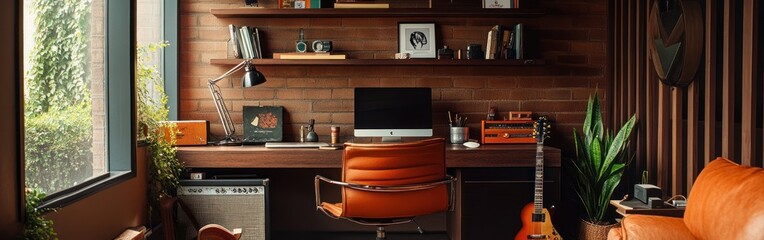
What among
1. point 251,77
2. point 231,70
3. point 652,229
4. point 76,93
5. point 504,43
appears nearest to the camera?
point 652,229

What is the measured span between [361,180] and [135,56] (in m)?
1.35

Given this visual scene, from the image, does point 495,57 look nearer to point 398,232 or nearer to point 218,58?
point 398,232

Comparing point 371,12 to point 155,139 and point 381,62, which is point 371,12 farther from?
point 155,139

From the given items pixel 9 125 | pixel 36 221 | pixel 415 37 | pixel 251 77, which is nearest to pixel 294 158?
pixel 251 77

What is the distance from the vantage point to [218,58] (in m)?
5.25

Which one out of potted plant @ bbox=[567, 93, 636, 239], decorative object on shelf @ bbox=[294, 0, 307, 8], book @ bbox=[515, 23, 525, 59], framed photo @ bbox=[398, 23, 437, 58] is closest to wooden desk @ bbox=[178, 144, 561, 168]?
potted plant @ bbox=[567, 93, 636, 239]

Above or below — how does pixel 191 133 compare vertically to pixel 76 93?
below

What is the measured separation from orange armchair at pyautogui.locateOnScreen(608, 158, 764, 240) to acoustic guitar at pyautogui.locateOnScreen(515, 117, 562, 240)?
134cm

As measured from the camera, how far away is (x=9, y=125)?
2730 millimetres

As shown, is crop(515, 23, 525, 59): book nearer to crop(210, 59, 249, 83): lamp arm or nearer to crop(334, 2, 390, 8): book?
crop(334, 2, 390, 8): book

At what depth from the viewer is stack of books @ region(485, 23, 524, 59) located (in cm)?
514

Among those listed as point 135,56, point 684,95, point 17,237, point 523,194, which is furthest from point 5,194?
point 684,95

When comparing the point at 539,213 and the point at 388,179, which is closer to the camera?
the point at 388,179

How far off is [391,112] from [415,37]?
541 mm
